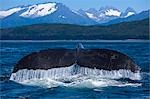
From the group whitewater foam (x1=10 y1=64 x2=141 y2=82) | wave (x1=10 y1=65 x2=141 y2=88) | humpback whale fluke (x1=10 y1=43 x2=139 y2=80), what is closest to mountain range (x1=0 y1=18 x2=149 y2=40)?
wave (x1=10 y1=65 x2=141 y2=88)

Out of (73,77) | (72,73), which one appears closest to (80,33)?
(73,77)

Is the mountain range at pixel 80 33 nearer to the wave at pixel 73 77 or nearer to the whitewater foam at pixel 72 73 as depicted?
the wave at pixel 73 77

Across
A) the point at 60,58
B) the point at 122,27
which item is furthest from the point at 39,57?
the point at 122,27

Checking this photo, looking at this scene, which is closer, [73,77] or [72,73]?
[72,73]

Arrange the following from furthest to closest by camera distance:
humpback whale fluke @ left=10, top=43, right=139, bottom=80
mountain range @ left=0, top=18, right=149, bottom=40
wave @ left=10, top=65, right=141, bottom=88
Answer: mountain range @ left=0, top=18, right=149, bottom=40, wave @ left=10, top=65, right=141, bottom=88, humpback whale fluke @ left=10, top=43, right=139, bottom=80

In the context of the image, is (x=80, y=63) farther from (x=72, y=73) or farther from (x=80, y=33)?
(x=80, y=33)

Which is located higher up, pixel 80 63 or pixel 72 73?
pixel 80 63

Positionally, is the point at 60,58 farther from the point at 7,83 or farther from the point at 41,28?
the point at 41,28

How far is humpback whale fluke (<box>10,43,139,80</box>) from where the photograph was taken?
14992 millimetres

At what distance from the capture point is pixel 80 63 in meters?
15.0

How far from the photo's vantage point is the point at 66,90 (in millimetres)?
15047

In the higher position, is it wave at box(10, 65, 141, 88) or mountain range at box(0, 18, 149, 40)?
mountain range at box(0, 18, 149, 40)

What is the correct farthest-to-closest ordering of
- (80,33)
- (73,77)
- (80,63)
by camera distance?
(80,33)
(73,77)
(80,63)

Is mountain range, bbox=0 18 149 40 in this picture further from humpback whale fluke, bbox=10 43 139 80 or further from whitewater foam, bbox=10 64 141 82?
humpback whale fluke, bbox=10 43 139 80
